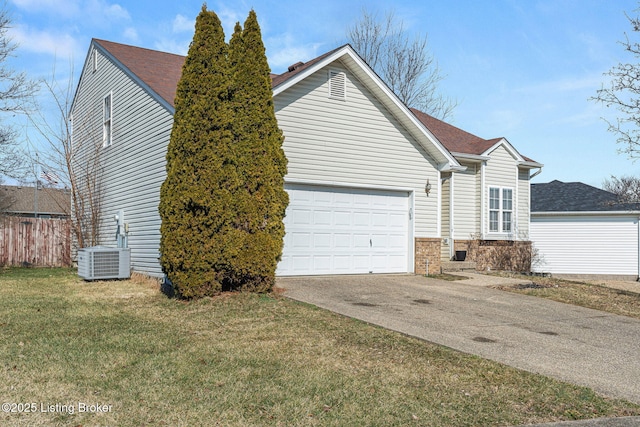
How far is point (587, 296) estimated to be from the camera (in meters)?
11.8

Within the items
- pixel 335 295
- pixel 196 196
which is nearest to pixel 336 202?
pixel 335 295

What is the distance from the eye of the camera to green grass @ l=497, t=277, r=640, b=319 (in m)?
10.6

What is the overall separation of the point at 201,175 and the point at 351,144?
510 centimetres

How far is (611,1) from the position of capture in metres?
12.9

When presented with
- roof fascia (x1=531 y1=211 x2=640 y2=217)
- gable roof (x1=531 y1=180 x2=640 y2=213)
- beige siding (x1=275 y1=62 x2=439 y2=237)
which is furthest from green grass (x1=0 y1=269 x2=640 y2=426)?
gable roof (x1=531 y1=180 x2=640 y2=213)

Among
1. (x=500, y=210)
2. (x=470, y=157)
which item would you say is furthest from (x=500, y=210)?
(x=470, y=157)

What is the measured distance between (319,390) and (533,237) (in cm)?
2186

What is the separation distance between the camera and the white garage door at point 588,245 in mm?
23266

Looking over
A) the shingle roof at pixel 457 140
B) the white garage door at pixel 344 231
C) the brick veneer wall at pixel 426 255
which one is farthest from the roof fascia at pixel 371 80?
the shingle roof at pixel 457 140

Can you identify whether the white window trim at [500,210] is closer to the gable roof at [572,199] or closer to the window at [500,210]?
the window at [500,210]

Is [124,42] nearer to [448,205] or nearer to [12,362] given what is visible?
[448,205]

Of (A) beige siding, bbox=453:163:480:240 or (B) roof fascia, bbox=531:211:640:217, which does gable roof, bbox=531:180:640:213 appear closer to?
(B) roof fascia, bbox=531:211:640:217

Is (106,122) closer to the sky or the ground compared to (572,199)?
closer to the sky

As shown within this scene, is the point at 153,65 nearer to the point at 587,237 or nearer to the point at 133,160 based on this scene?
the point at 133,160
